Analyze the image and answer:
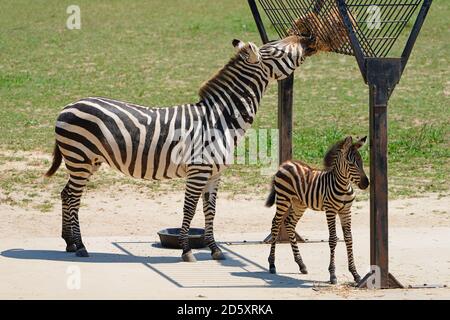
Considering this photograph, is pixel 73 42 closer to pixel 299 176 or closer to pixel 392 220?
pixel 392 220

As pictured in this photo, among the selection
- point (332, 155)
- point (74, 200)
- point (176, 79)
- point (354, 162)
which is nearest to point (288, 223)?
point (332, 155)

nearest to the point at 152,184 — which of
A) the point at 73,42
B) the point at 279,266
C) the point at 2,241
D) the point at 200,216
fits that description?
the point at 200,216

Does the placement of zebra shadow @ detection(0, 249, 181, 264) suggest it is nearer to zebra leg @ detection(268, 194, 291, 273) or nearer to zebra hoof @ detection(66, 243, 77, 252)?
zebra hoof @ detection(66, 243, 77, 252)

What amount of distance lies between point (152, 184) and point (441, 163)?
14.2 ft

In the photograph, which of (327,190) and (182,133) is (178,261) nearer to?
(182,133)

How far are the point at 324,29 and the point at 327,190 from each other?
189cm

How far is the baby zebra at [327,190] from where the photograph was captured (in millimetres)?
10117

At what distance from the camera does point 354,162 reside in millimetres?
10125

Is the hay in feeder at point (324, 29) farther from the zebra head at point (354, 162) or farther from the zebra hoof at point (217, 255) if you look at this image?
the zebra hoof at point (217, 255)

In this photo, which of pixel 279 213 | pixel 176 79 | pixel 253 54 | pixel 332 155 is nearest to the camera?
pixel 332 155

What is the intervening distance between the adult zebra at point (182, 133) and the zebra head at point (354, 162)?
1584 millimetres

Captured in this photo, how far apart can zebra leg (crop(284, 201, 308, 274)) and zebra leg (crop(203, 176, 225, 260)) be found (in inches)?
35.6

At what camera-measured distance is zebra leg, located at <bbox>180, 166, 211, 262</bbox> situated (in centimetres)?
1120
